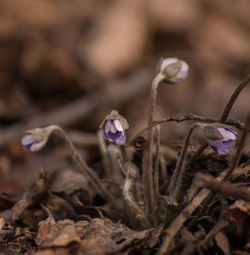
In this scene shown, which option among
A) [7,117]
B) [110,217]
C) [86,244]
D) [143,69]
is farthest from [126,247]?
[143,69]

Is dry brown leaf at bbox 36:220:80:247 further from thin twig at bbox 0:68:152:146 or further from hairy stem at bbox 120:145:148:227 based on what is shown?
thin twig at bbox 0:68:152:146

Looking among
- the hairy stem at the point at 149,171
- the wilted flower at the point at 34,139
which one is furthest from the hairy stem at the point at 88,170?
the hairy stem at the point at 149,171

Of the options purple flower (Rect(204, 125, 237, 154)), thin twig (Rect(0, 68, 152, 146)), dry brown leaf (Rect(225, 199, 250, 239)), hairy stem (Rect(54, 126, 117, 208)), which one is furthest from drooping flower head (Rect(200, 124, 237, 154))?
thin twig (Rect(0, 68, 152, 146))

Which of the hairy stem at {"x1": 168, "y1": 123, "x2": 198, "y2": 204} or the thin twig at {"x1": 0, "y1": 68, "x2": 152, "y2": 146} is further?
the thin twig at {"x1": 0, "y1": 68, "x2": 152, "y2": 146}

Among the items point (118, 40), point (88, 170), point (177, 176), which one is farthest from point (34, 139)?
point (118, 40)

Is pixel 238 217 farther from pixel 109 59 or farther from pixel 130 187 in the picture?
pixel 109 59
